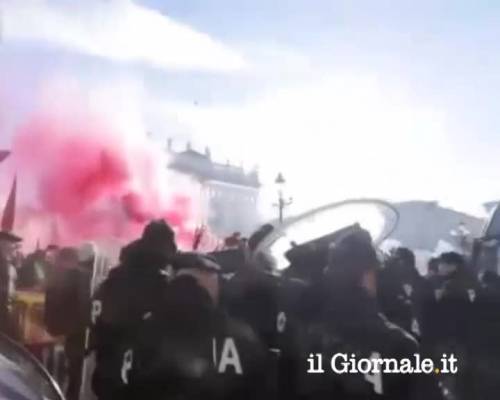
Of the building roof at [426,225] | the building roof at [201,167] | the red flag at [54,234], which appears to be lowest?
the red flag at [54,234]

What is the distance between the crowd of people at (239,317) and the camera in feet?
7.32

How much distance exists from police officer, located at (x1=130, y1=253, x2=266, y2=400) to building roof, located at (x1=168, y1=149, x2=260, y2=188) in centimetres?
21

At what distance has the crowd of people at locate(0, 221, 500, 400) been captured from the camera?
223cm

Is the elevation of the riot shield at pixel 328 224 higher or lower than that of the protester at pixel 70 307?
higher

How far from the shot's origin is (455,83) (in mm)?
2379

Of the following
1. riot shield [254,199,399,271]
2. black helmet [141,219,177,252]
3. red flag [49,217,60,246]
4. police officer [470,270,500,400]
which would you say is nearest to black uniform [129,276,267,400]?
black helmet [141,219,177,252]

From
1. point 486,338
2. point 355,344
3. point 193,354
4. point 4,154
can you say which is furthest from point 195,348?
point 486,338

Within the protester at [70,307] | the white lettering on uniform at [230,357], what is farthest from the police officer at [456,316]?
the protester at [70,307]

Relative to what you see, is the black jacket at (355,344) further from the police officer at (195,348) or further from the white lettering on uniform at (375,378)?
the police officer at (195,348)

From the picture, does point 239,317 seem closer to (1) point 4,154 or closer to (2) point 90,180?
(2) point 90,180

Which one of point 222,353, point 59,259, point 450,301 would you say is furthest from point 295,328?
point 59,259

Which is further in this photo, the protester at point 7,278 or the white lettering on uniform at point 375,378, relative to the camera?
the white lettering on uniform at point 375,378

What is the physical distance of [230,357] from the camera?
2264 millimetres

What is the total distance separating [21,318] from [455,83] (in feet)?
4.38
